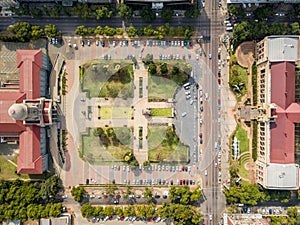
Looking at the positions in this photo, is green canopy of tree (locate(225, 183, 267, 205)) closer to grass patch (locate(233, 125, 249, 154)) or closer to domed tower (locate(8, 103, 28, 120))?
grass patch (locate(233, 125, 249, 154))

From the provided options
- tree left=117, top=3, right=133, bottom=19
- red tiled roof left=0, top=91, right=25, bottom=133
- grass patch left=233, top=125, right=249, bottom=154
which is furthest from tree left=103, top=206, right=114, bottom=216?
tree left=117, top=3, right=133, bottom=19

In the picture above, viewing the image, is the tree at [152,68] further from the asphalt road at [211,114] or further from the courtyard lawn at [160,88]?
the asphalt road at [211,114]

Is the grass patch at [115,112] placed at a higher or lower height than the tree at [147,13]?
lower

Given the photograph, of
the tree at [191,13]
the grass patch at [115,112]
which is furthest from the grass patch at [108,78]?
the tree at [191,13]

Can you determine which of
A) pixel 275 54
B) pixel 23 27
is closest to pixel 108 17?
pixel 23 27

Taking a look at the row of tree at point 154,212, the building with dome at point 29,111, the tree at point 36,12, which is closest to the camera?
the building with dome at point 29,111

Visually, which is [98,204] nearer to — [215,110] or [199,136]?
[199,136]
